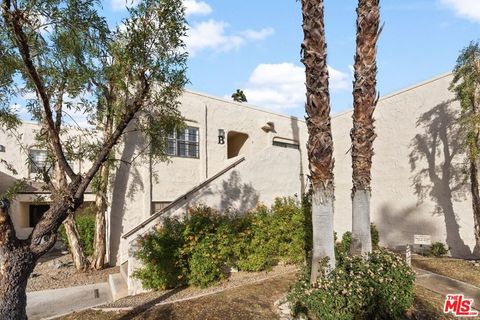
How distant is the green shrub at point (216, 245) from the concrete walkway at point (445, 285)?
378 cm

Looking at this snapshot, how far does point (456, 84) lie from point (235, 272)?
12.8m

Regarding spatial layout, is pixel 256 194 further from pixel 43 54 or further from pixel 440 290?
pixel 43 54

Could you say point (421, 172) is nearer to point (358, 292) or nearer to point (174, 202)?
point (358, 292)

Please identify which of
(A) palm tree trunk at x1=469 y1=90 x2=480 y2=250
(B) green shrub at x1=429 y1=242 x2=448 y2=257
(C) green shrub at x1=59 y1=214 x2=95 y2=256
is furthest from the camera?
(C) green shrub at x1=59 y1=214 x2=95 y2=256

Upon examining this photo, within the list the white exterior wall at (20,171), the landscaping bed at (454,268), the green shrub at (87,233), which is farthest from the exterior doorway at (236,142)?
the landscaping bed at (454,268)

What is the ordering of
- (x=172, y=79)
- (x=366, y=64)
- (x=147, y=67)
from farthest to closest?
(x=366, y=64), (x=172, y=79), (x=147, y=67)

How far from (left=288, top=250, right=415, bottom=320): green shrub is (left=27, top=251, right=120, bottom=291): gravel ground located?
8.87 meters

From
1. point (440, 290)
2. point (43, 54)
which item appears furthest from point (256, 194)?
point (43, 54)

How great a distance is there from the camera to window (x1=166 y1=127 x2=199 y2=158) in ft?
54.2

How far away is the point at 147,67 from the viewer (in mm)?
7172

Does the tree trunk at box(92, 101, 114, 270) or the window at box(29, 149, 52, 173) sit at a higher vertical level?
the window at box(29, 149, 52, 173)

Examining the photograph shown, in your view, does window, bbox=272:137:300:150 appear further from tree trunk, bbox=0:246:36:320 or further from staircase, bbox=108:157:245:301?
tree trunk, bbox=0:246:36:320

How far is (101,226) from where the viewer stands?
13883mm

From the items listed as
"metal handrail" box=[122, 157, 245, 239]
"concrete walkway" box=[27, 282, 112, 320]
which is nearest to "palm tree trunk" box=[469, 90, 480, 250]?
"metal handrail" box=[122, 157, 245, 239]
